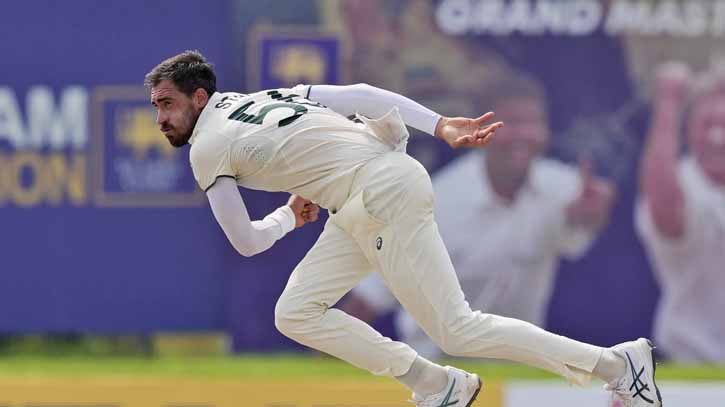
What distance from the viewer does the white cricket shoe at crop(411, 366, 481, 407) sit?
588 cm

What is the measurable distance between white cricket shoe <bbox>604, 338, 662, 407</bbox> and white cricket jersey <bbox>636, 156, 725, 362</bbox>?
16.1 feet

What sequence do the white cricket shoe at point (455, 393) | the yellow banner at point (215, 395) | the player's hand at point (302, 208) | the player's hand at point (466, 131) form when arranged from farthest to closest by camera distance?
the yellow banner at point (215, 395) < the player's hand at point (302, 208) < the white cricket shoe at point (455, 393) < the player's hand at point (466, 131)

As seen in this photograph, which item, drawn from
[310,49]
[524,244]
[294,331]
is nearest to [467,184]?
[524,244]

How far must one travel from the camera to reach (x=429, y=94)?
1056 cm

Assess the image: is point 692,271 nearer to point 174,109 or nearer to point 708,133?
point 708,133

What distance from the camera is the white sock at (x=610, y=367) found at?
18.7 ft

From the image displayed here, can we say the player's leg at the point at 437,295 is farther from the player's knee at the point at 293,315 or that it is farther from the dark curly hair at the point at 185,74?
the dark curly hair at the point at 185,74

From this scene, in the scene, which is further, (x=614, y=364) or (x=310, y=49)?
(x=310, y=49)

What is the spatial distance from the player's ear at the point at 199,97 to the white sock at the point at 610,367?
1.75 m

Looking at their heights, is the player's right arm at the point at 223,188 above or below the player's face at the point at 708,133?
above

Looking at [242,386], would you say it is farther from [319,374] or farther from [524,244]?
[524,244]

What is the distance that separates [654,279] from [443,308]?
5281 millimetres

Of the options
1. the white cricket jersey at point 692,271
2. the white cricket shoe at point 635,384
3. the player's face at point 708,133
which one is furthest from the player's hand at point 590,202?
the white cricket shoe at point 635,384

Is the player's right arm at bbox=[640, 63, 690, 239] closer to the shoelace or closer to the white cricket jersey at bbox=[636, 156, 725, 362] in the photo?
the white cricket jersey at bbox=[636, 156, 725, 362]
